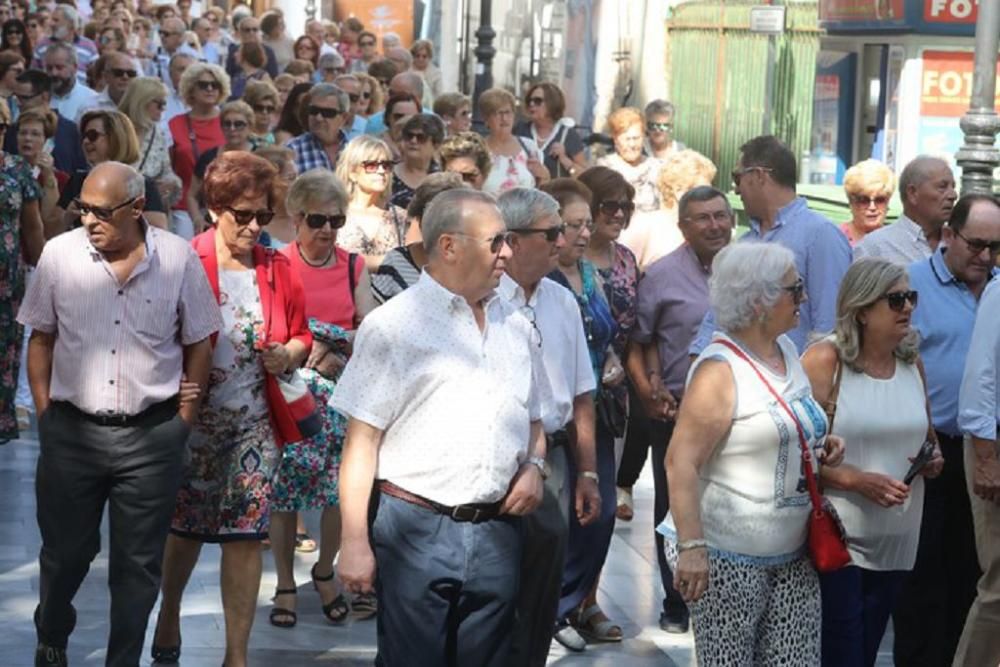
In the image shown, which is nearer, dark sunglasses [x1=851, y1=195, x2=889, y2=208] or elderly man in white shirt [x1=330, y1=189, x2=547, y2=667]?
elderly man in white shirt [x1=330, y1=189, x2=547, y2=667]

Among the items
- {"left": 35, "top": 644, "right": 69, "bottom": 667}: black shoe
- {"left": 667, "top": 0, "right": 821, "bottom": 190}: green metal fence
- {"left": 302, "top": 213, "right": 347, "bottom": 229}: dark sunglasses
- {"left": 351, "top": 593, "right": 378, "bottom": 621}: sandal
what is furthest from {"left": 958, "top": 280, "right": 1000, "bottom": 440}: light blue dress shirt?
{"left": 667, "top": 0, "right": 821, "bottom": 190}: green metal fence

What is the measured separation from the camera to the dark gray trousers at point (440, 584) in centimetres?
598

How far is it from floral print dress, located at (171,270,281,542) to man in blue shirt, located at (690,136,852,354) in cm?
182

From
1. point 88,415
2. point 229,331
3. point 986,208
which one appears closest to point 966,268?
point 986,208

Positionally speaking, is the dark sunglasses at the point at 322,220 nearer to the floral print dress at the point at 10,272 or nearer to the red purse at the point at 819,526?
the floral print dress at the point at 10,272

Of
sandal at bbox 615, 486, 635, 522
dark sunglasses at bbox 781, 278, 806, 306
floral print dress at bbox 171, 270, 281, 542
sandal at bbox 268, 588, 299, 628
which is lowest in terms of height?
sandal at bbox 615, 486, 635, 522

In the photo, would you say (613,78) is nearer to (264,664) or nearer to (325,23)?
(325,23)

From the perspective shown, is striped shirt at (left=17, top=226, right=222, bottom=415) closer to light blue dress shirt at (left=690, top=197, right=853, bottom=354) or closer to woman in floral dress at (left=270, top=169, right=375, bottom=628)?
woman in floral dress at (left=270, top=169, right=375, bottom=628)

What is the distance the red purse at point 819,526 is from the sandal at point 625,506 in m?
4.96

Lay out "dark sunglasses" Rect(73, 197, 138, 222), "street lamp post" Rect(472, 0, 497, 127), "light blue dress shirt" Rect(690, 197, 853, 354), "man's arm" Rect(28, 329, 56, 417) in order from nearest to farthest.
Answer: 1. "dark sunglasses" Rect(73, 197, 138, 222)
2. "man's arm" Rect(28, 329, 56, 417)
3. "light blue dress shirt" Rect(690, 197, 853, 354)
4. "street lamp post" Rect(472, 0, 497, 127)

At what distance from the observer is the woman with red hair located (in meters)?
7.75

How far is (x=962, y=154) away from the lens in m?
12.9

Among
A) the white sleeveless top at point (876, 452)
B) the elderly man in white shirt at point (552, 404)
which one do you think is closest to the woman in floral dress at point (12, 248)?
the elderly man in white shirt at point (552, 404)

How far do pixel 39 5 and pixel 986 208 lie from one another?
21.7 m
